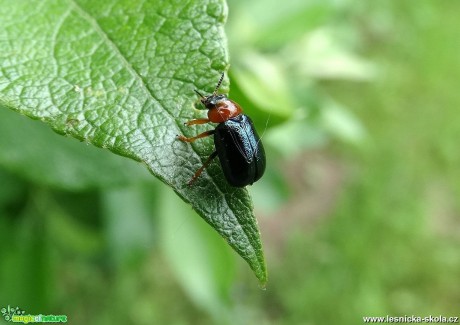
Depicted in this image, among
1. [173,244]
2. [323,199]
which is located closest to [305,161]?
[323,199]

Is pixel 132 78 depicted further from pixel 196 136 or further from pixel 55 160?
pixel 55 160

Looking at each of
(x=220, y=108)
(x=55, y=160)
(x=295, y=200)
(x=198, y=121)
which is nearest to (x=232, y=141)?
(x=220, y=108)

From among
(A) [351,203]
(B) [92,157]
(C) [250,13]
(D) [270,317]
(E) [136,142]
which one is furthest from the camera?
(A) [351,203]

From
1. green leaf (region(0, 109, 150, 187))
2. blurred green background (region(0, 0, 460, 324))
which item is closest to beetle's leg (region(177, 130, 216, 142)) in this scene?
blurred green background (region(0, 0, 460, 324))

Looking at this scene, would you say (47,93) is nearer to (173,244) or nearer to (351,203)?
(173,244)

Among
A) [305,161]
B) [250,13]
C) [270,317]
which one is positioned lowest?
[270,317]

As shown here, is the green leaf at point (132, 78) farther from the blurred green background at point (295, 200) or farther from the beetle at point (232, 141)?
the blurred green background at point (295, 200)

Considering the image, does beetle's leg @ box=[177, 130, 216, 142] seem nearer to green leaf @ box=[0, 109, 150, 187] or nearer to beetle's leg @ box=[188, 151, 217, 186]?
beetle's leg @ box=[188, 151, 217, 186]
